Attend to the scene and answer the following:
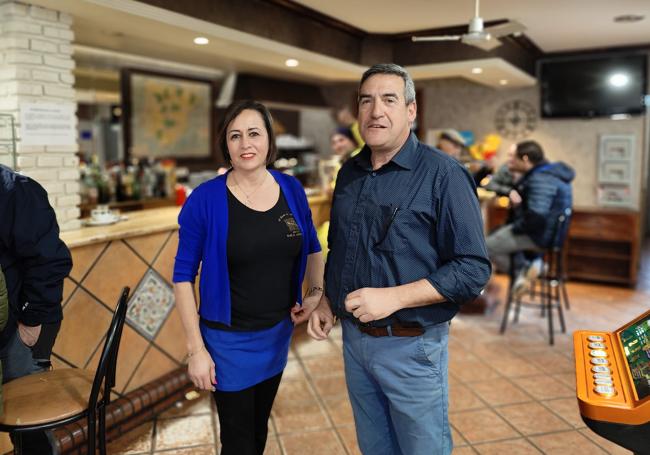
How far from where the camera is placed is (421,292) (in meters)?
1.63

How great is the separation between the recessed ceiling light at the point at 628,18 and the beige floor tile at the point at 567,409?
11.5ft

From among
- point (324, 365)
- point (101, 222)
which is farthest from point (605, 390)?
point (101, 222)

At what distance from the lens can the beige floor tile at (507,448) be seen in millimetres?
2896

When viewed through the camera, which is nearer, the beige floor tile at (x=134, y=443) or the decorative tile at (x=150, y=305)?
the beige floor tile at (x=134, y=443)

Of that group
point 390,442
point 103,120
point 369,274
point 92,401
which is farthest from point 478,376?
point 103,120

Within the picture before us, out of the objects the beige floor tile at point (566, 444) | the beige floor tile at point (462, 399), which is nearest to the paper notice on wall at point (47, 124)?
the beige floor tile at point (462, 399)

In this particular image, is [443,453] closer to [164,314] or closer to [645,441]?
[645,441]

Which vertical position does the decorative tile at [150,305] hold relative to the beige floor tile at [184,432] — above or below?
above

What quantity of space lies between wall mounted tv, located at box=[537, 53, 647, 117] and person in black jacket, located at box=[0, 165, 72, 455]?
21.2 feet

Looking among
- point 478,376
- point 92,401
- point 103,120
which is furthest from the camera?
point 103,120

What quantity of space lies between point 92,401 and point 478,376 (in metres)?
2.79

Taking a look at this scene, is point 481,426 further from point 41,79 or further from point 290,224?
point 41,79

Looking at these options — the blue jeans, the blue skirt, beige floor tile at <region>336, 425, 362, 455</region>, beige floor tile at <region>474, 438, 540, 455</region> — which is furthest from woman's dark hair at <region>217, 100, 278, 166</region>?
beige floor tile at <region>474, 438, 540, 455</region>

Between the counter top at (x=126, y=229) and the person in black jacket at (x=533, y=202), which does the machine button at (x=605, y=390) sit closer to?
the counter top at (x=126, y=229)
